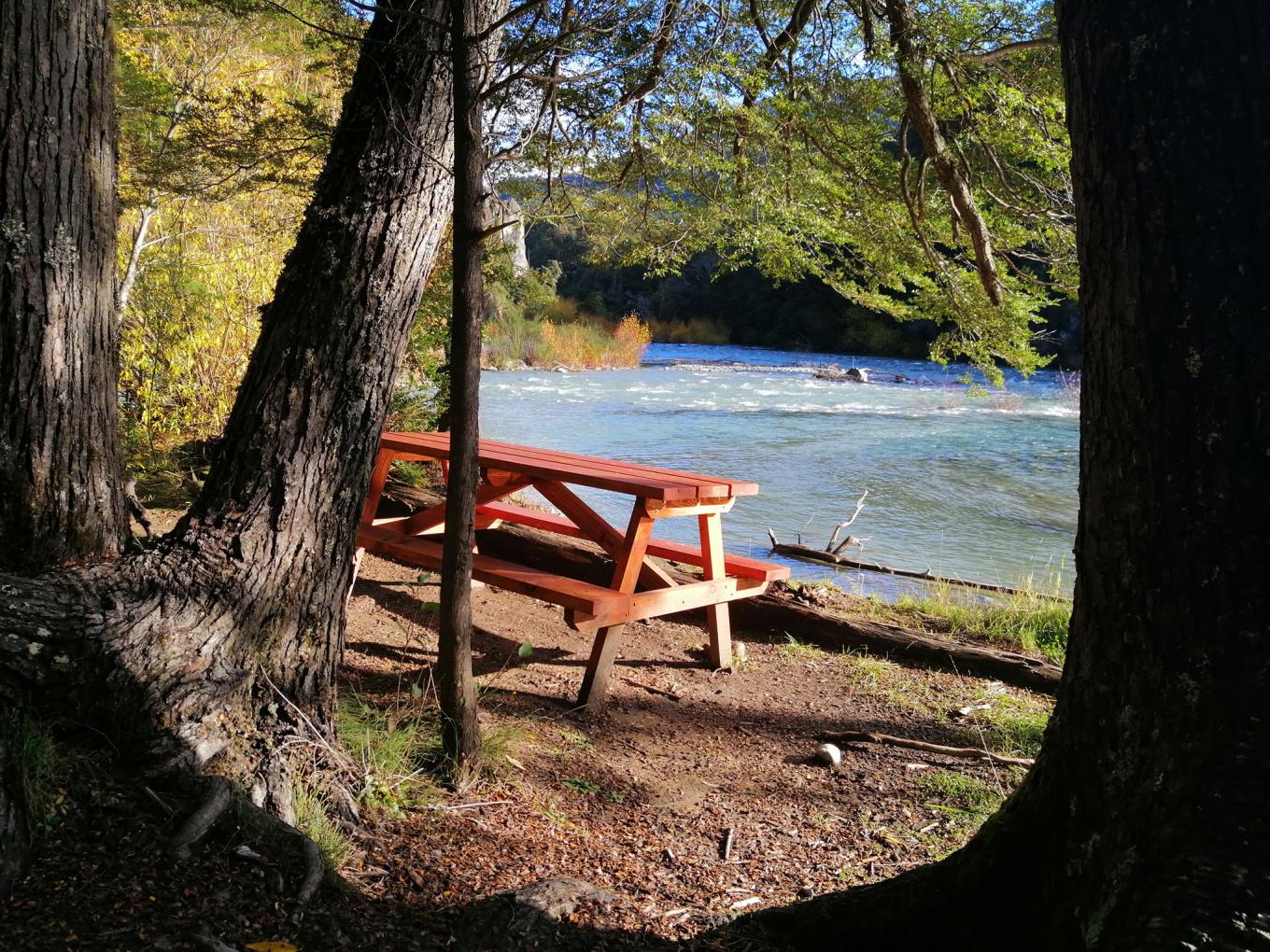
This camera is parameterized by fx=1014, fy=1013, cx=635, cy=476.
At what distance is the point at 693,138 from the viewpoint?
5199mm

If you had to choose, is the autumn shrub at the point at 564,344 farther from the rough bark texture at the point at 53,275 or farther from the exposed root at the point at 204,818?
the exposed root at the point at 204,818

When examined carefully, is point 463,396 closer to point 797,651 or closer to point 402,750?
point 402,750

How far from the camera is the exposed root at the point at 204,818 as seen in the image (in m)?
2.12

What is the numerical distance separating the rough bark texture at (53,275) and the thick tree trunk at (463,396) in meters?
1.03

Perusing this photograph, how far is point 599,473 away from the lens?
14.8 ft

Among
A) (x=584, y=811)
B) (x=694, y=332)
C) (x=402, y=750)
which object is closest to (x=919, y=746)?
(x=584, y=811)

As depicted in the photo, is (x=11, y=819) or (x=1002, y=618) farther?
(x=1002, y=618)

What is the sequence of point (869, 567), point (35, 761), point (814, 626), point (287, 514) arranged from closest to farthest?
point (35, 761) → point (287, 514) → point (814, 626) → point (869, 567)

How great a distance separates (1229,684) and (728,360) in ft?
103

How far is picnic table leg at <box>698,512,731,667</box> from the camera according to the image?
4.82m

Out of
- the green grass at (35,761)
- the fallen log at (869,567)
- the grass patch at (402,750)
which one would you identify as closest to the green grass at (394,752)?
the grass patch at (402,750)

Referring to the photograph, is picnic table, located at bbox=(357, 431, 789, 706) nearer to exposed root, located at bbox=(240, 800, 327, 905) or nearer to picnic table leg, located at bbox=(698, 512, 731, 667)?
picnic table leg, located at bbox=(698, 512, 731, 667)

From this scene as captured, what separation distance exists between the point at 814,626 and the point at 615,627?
172 centimetres

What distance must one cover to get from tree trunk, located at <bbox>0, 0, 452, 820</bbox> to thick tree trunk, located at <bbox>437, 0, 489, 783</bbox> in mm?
120
